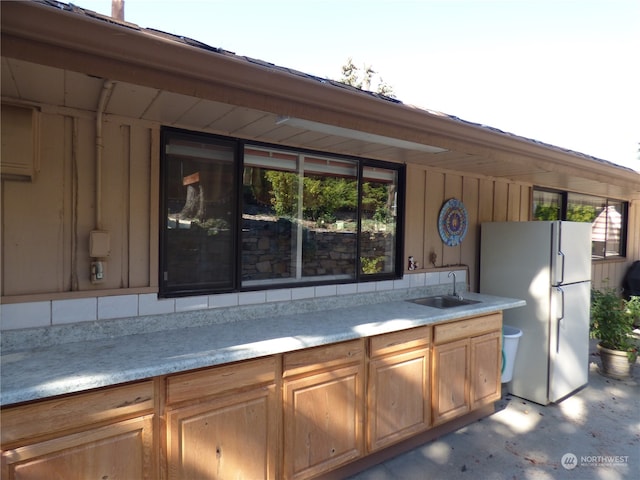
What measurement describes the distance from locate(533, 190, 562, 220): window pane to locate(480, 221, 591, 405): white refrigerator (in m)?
1.12

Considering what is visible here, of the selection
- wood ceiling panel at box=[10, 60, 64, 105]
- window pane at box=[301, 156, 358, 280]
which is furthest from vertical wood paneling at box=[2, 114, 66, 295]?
window pane at box=[301, 156, 358, 280]

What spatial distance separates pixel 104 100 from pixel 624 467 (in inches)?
146

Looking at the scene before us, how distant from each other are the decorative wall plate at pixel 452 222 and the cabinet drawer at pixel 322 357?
5.77 feet

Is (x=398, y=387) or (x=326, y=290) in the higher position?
(x=326, y=290)

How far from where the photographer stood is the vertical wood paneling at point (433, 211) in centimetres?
346

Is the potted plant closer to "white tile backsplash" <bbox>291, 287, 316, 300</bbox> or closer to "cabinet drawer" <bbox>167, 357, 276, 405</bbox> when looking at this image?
"white tile backsplash" <bbox>291, 287, 316, 300</bbox>

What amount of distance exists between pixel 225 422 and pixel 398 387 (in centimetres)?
117

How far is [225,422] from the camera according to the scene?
1781 millimetres

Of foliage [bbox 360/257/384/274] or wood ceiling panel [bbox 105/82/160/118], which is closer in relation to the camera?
wood ceiling panel [bbox 105/82/160/118]

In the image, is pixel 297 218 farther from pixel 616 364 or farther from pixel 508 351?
pixel 616 364

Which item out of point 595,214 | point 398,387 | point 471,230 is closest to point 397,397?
point 398,387

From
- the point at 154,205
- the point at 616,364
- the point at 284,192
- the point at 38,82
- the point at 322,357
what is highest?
the point at 38,82

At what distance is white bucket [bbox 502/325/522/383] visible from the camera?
10.7ft

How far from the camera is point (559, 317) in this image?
3203 millimetres
